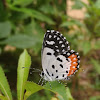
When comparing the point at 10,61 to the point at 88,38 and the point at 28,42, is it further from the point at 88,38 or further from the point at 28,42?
the point at 88,38

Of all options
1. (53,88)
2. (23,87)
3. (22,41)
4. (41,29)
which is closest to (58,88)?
(53,88)

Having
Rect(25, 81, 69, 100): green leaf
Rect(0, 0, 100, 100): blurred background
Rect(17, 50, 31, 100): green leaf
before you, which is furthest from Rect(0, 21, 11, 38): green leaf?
Rect(25, 81, 69, 100): green leaf

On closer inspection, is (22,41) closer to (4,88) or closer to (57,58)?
(57,58)

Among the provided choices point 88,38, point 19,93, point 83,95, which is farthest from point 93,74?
point 19,93

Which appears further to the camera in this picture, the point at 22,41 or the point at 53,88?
the point at 22,41

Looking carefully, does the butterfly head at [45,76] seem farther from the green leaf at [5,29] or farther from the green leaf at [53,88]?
the green leaf at [5,29]

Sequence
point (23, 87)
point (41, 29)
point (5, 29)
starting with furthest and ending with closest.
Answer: point (41, 29), point (5, 29), point (23, 87)
